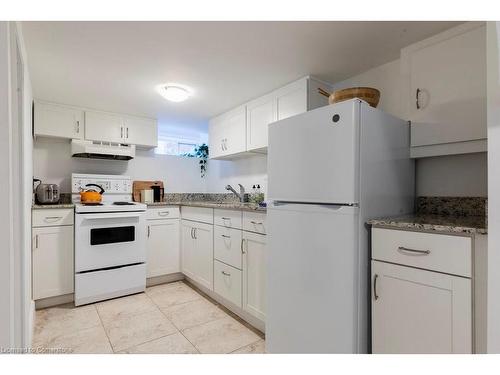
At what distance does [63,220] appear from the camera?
2.50m

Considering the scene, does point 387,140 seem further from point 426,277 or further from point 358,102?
point 426,277

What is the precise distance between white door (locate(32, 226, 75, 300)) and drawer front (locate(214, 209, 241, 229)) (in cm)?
142

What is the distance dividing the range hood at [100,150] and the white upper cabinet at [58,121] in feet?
0.37

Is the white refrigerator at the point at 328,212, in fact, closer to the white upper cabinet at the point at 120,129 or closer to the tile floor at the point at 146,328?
the tile floor at the point at 146,328

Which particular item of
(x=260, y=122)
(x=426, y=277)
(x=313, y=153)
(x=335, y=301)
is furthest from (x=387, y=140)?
(x=260, y=122)

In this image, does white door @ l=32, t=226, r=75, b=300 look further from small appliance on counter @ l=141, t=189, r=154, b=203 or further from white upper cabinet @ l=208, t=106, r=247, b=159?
white upper cabinet @ l=208, t=106, r=247, b=159

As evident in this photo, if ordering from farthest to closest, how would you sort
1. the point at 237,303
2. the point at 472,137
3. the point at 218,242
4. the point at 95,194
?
the point at 95,194 → the point at 218,242 → the point at 237,303 → the point at 472,137

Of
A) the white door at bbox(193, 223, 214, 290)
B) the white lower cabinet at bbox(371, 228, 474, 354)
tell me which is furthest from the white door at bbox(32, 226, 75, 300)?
the white lower cabinet at bbox(371, 228, 474, 354)

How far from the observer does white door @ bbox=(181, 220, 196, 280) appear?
9.50 feet

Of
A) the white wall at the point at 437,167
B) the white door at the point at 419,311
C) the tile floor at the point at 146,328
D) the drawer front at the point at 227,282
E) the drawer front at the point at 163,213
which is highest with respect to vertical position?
the white wall at the point at 437,167

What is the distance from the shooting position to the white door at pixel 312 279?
129cm

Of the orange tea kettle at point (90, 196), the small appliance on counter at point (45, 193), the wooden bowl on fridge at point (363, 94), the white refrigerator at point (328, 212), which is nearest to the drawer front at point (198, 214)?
the orange tea kettle at point (90, 196)

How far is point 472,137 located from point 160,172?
3389 mm

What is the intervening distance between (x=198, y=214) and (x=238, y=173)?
889 millimetres
